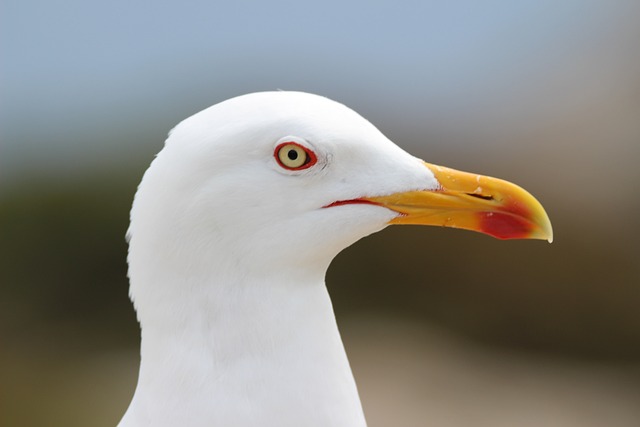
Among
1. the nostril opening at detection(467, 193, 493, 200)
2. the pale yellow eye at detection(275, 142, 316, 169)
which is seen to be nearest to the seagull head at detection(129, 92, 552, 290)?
the pale yellow eye at detection(275, 142, 316, 169)

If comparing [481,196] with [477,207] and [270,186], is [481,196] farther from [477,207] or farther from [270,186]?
[270,186]

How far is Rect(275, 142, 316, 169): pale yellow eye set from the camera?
1540mm

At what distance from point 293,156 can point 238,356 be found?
0.35m

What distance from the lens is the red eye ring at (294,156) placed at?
1.54 m

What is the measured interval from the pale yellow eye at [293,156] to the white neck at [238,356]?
19cm

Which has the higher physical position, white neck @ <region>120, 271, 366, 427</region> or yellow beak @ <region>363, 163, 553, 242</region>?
yellow beak @ <region>363, 163, 553, 242</region>

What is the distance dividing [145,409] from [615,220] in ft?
15.5

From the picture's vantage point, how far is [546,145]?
5902mm

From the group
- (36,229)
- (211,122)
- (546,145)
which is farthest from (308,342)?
(36,229)

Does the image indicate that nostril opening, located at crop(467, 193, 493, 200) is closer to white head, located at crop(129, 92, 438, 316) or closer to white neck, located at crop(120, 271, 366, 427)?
white head, located at crop(129, 92, 438, 316)

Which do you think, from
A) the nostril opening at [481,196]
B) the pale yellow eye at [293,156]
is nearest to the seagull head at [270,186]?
the pale yellow eye at [293,156]

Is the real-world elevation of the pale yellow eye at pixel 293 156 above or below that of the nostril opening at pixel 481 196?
below

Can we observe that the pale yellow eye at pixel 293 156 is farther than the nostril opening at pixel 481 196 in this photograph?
No

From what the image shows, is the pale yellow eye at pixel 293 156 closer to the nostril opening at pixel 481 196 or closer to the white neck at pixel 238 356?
the white neck at pixel 238 356
